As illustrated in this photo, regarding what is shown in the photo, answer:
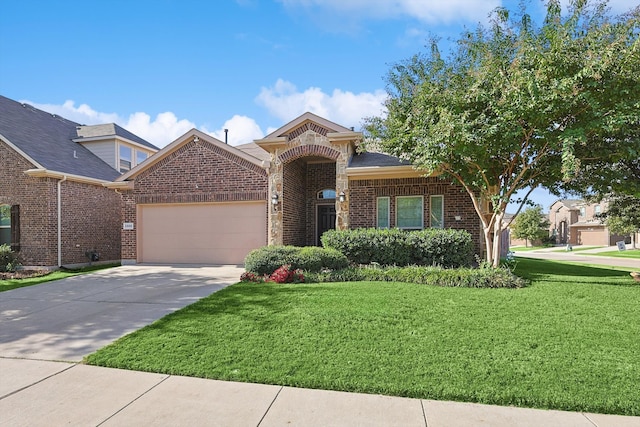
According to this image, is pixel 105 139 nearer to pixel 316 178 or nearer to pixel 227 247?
pixel 227 247

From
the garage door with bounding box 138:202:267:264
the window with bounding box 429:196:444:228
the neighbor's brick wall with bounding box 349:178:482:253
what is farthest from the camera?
the garage door with bounding box 138:202:267:264

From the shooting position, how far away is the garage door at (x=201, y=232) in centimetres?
1277

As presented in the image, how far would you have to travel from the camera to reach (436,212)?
39.0 ft

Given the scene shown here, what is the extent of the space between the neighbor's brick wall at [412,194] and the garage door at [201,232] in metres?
3.38

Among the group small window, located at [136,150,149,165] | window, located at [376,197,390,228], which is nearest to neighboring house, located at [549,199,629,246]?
window, located at [376,197,390,228]

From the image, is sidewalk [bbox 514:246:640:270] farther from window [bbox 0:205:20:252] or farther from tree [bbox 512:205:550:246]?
window [bbox 0:205:20:252]

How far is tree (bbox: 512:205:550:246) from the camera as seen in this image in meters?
Answer: 42.3

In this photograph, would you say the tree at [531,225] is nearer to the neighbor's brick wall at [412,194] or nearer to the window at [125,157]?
the neighbor's brick wall at [412,194]

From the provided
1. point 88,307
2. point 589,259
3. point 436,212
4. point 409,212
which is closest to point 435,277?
point 436,212

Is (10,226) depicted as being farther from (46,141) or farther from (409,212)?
(409,212)

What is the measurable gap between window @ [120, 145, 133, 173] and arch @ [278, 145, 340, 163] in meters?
10.5

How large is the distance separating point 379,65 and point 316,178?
498 centimetres

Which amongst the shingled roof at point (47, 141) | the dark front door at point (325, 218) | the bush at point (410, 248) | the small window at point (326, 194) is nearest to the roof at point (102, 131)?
the shingled roof at point (47, 141)

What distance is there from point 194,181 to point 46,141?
25.7 ft
